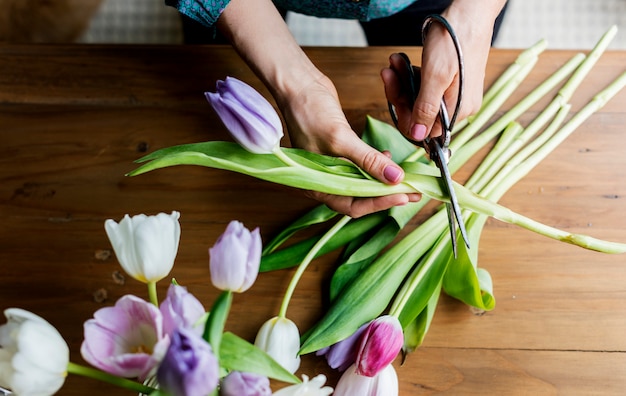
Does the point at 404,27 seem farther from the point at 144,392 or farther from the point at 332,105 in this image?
the point at 144,392

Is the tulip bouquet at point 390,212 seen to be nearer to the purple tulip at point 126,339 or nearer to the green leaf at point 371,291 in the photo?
the green leaf at point 371,291

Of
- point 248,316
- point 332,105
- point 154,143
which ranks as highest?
point 332,105

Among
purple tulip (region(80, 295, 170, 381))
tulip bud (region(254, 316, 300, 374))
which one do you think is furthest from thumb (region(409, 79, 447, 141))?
purple tulip (region(80, 295, 170, 381))

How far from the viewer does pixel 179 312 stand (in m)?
0.34

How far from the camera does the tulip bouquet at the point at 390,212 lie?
51cm

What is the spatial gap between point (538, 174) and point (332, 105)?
25 cm

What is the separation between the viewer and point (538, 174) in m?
0.69

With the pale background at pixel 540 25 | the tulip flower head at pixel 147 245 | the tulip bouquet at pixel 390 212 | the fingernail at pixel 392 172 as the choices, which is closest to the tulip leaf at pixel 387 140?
the tulip bouquet at pixel 390 212

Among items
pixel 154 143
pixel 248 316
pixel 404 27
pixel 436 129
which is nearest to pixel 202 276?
pixel 248 316

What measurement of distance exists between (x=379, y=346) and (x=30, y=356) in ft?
0.99

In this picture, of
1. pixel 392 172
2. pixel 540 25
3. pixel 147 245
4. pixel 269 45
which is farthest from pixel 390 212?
pixel 540 25

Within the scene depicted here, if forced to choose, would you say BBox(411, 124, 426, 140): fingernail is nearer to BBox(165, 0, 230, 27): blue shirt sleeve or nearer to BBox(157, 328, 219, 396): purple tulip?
BBox(165, 0, 230, 27): blue shirt sleeve

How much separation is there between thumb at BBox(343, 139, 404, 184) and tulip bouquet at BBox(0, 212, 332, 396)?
0.76 ft

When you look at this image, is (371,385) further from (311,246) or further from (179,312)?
(179,312)
